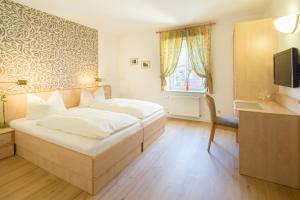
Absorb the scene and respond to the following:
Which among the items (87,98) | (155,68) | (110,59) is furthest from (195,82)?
(87,98)

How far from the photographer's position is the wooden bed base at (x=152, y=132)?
2.81m

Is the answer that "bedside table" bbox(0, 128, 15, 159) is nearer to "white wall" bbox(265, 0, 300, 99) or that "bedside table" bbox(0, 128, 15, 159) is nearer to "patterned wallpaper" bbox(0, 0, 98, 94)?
"patterned wallpaper" bbox(0, 0, 98, 94)

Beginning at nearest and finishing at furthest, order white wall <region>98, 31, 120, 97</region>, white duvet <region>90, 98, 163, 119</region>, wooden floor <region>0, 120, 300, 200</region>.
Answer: wooden floor <region>0, 120, 300, 200</region> < white duvet <region>90, 98, 163, 119</region> < white wall <region>98, 31, 120, 97</region>

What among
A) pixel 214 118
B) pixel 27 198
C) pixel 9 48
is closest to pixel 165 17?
pixel 214 118

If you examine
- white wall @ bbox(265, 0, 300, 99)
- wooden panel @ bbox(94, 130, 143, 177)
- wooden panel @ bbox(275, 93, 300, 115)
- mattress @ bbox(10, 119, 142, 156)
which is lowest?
wooden panel @ bbox(94, 130, 143, 177)

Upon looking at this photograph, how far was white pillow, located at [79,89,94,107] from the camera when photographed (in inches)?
151

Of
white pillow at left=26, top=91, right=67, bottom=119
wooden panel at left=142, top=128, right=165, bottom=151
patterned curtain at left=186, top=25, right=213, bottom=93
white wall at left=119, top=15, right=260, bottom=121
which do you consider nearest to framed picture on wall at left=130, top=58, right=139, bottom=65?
white wall at left=119, top=15, right=260, bottom=121

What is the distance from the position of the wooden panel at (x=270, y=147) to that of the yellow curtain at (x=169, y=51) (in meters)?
2.84

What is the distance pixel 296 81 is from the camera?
192 centimetres

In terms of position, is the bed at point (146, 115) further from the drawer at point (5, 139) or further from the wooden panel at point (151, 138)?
the drawer at point (5, 139)

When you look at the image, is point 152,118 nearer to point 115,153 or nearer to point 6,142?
point 115,153

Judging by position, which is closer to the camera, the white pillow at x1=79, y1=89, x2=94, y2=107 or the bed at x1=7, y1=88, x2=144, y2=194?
the bed at x1=7, y1=88, x2=144, y2=194

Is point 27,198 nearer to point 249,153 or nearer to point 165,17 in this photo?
point 249,153

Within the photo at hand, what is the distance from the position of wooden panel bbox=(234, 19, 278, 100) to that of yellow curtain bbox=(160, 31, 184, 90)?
1.73 meters
